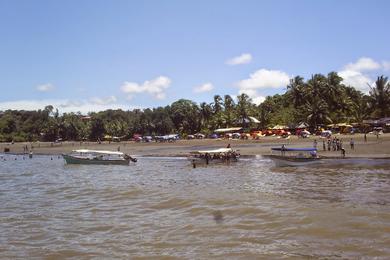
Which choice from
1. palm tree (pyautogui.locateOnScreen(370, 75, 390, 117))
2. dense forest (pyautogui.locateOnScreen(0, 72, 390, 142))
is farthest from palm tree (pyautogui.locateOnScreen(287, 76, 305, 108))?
palm tree (pyautogui.locateOnScreen(370, 75, 390, 117))

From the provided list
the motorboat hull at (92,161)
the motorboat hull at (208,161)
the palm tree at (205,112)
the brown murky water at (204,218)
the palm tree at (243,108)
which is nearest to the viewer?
the brown murky water at (204,218)

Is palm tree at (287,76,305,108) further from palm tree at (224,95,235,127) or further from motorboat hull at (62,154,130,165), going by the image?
motorboat hull at (62,154,130,165)

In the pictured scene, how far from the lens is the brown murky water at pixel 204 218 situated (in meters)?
14.9

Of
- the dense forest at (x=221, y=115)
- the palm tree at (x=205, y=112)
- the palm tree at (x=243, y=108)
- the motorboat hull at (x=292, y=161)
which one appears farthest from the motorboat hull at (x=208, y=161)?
the palm tree at (x=205, y=112)

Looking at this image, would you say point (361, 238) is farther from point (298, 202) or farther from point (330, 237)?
point (298, 202)

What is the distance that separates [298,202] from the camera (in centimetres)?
2305

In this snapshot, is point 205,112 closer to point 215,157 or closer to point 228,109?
point 228,109

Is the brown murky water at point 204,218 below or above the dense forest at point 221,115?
below

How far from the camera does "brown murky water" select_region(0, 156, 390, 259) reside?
14.9 meters

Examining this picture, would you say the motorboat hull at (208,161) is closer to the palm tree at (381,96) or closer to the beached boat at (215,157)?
the beached boat at (215,157)

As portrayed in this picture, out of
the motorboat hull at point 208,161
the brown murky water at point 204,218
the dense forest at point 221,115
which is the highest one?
the dense forest at point 221,115

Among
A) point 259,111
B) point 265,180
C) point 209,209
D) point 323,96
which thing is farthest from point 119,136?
point 209,209

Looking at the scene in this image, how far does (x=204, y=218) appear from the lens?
20062 mm

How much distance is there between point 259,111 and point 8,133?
3910 inches
